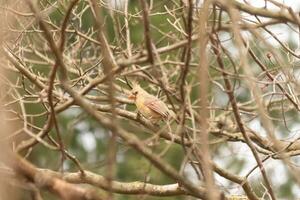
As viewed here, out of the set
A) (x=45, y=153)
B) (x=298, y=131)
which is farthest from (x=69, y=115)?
(x=298, y=131)

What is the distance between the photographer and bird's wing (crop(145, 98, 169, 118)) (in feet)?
16.9

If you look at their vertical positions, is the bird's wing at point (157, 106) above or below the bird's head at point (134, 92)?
below

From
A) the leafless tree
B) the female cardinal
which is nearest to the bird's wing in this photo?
the female cardinal

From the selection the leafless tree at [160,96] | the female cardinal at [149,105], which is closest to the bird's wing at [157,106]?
the female cardinal at [149,105]

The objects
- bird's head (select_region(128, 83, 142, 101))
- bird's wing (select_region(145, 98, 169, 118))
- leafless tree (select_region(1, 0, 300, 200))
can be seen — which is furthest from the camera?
bird's head (select_region(128, 83, 142, 101))

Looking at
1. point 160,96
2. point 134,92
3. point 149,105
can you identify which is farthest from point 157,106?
point 160,96

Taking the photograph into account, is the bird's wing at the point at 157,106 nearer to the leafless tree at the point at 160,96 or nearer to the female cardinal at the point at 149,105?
the female cardinal at the point at 149,105

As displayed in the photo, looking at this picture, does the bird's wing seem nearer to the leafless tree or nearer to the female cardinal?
the female cardinal

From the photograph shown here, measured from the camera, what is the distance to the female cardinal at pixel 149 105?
17.1 ft

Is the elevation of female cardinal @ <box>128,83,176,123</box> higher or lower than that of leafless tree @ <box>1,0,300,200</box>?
higher

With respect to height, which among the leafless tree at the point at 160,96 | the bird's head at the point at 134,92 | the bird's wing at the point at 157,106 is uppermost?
the bird's head at the point at 134,92

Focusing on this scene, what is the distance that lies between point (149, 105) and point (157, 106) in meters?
0.06

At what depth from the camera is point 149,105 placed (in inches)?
208

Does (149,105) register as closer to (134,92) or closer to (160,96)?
(134,92)
